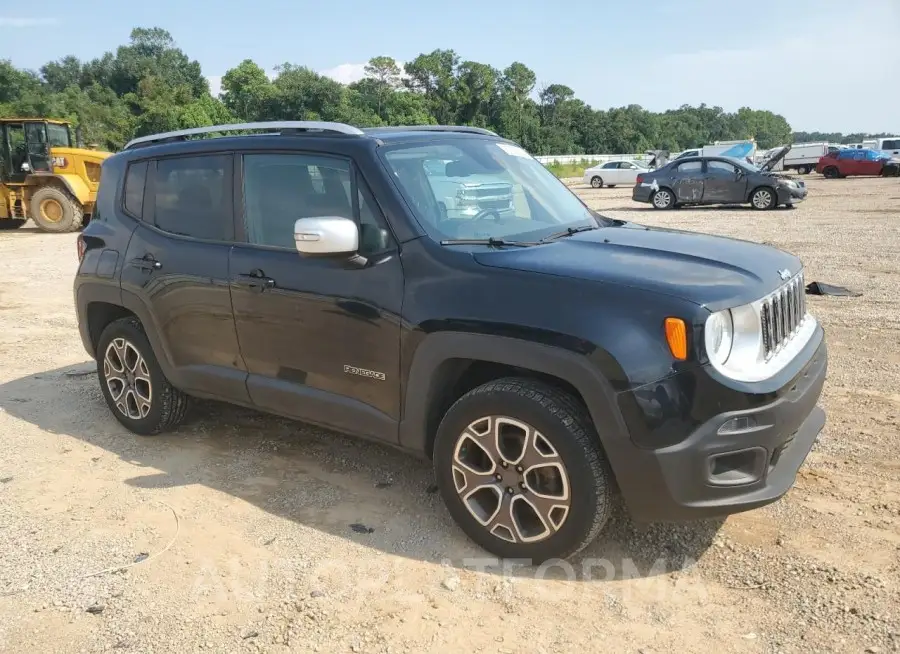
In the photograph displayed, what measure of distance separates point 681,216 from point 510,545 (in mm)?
17399

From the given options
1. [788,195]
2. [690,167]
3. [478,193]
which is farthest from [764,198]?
[478,193]

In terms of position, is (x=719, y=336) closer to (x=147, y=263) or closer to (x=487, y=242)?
(x=487, y=242)

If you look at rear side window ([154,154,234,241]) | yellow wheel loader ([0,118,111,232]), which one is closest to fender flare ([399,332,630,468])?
rear side window ([154,154,234,241])

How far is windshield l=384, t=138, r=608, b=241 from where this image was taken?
3660 millimetres

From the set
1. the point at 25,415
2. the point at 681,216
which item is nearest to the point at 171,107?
the point at 681,216

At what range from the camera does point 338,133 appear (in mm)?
3938

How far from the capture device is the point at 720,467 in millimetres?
2941

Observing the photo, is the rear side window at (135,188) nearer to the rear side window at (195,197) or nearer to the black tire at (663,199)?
the rear side window at (195,197)

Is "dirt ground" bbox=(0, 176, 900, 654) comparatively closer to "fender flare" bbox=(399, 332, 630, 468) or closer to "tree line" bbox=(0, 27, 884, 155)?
"fender flare" bbox=(399, 332, 630, 468)

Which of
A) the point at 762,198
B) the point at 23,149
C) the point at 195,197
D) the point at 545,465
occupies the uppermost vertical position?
the point at 23,149

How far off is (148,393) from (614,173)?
119 ft

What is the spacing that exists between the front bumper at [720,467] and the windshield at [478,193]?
135 cm

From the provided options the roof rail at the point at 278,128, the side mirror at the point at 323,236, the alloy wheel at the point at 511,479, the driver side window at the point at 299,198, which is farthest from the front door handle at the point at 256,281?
the alloy wheel at the point at 511,479

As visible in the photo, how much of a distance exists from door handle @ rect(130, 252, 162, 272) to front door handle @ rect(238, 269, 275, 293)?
0.82m
